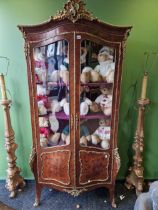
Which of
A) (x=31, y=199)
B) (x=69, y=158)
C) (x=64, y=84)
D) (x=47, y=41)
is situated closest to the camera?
(x=47, y=41)

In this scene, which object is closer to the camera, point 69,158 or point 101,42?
point 101,42

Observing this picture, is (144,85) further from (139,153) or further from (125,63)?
(139,153)

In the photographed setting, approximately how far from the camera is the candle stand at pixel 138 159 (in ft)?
7.55

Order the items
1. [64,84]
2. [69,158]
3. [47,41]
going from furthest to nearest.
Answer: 1. [69,158]
2. [64,84]
3. [47,41]

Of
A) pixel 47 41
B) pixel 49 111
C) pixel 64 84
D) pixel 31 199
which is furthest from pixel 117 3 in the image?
pixel 31 199

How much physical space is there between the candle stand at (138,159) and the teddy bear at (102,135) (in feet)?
1.44

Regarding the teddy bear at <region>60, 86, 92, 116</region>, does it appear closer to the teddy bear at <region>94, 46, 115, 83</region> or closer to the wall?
the teddy bear at <region>94, 46, 115, 83</region>

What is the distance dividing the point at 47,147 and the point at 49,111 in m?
0.36

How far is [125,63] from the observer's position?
2.31m

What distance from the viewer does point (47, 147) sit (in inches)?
82.4

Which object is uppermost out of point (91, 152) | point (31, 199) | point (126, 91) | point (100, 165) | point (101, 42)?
point (101, 42)

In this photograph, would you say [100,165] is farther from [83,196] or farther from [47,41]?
[47,41]

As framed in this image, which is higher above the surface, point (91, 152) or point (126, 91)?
point (126, 91)

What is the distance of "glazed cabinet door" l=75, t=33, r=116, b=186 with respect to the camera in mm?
1881
